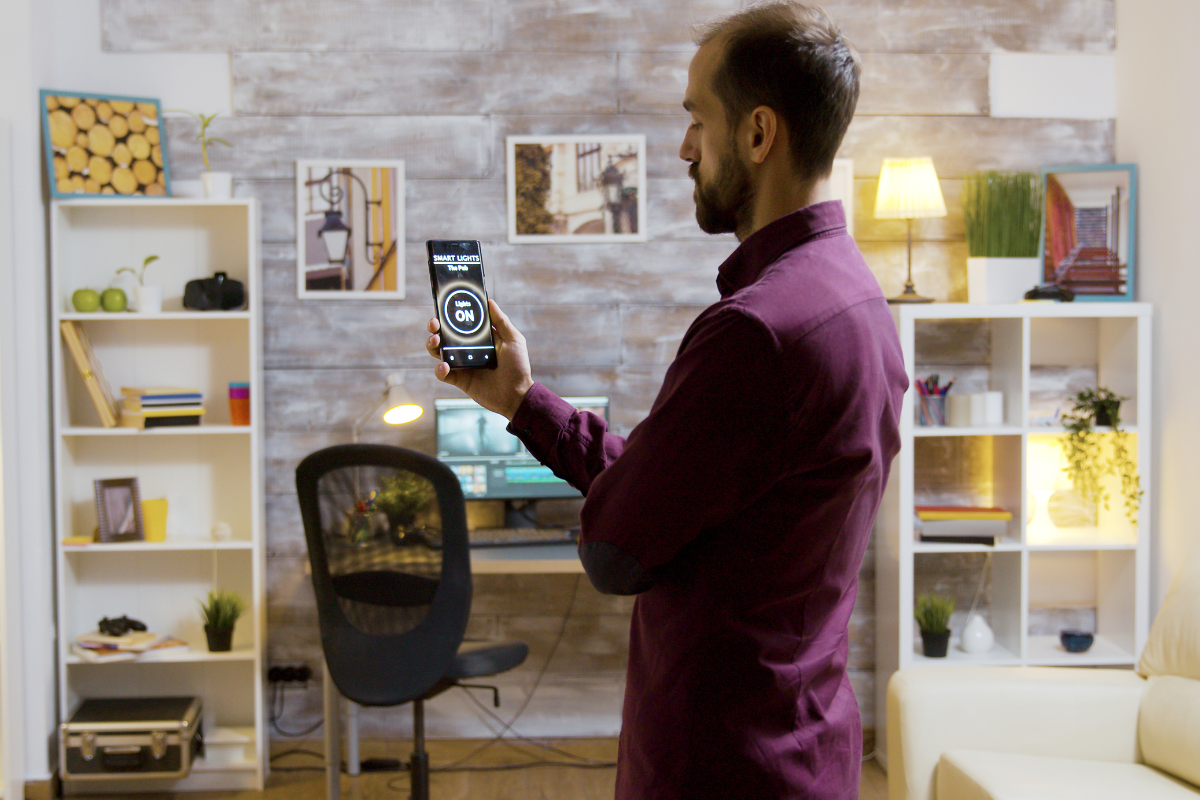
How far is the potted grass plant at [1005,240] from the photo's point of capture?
3.06m

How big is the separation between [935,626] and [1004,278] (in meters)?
1.10

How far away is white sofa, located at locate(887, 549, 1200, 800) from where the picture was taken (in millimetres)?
2104

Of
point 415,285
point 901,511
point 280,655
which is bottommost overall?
point 280,655

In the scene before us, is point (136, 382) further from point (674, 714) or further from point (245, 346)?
point (674, 714)

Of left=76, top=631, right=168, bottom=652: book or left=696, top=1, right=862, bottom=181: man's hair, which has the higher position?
left=696, top=1, right=862, bottom=181: man's hair

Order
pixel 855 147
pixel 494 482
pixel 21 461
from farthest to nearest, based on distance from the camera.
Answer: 1. pixel 855 147
2. pixel 494 482
3. pixel 21 461

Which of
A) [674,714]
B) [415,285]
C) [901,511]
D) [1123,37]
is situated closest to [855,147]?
[1123,37]

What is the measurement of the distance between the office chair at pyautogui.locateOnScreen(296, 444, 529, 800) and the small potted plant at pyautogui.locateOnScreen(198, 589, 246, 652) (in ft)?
2.43

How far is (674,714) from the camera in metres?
0.95

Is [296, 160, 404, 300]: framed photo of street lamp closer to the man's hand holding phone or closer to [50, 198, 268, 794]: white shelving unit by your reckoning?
[50, 198, 268, 794]: white shelving unit

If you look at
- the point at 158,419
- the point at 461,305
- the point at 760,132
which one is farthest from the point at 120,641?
the point at 760,132

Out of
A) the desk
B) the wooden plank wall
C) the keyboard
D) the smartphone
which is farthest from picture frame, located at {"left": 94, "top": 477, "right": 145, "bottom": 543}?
the smartphone

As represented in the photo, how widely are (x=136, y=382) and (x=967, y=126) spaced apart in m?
2.77

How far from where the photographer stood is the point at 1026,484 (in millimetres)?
2945
